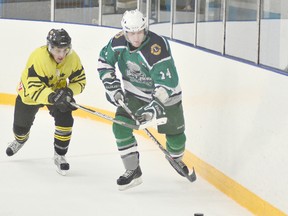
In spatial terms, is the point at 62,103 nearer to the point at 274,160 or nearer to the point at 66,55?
the point at 66,55

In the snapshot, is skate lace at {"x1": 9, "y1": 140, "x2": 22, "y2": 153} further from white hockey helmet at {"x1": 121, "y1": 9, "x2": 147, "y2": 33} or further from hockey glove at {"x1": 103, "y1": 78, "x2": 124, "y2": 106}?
white hockey helmet at {"x1": 121, "y1": 9, "x2": 147, "y2": 33}

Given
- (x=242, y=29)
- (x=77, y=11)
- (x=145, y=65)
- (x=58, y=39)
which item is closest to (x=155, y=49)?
(x=145, y=65)

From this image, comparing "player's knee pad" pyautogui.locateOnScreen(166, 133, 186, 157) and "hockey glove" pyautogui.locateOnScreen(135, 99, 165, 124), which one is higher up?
"hockey glove" pyautogui.locateOnScreen(135, 99, 165, 124)

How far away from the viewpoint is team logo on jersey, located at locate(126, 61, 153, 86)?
4.12 metres

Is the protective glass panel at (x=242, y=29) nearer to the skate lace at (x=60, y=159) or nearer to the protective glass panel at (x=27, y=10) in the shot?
the skate lace at (x=60, y=159)

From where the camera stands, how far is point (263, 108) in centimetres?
355

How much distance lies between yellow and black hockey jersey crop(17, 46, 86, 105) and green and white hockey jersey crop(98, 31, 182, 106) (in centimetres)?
33

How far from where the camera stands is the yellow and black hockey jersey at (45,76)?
169 inches

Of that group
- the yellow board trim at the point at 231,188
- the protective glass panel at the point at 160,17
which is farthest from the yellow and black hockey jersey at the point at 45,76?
the protective glass panel at the point at 160,17

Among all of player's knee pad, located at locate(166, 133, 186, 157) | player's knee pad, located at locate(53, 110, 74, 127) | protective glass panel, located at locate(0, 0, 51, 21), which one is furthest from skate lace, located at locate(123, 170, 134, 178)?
protective glass panel, located at locate(0, 0, 51, 21)

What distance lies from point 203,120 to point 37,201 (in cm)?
117

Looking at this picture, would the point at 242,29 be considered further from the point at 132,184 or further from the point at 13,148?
the point at 13,148

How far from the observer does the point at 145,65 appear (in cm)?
407

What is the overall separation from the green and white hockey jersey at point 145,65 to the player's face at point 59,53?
0.25 m
